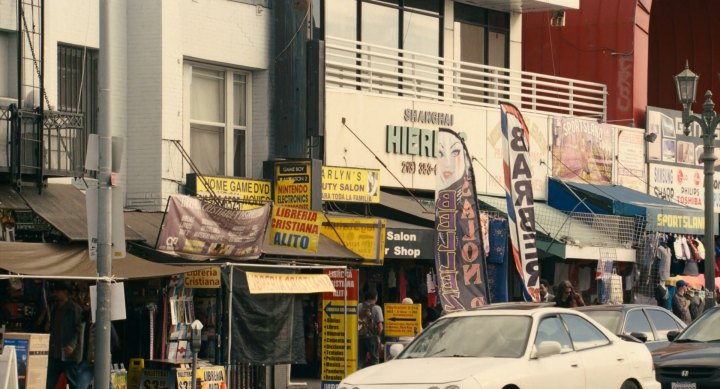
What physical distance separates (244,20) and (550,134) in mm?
8954

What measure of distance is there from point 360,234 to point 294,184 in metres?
1.82

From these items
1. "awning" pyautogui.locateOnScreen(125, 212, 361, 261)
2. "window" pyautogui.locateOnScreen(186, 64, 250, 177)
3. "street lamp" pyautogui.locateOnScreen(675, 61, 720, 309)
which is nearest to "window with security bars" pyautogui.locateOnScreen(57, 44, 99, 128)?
"awning" pyautogui.locateOnScreen(125, 212, 361, 261)

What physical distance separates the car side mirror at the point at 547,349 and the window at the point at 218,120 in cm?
1138

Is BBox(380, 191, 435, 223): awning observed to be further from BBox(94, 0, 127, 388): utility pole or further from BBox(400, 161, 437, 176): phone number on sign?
BBox(94, 0, 127, 388): utility pole

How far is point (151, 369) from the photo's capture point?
2036cm

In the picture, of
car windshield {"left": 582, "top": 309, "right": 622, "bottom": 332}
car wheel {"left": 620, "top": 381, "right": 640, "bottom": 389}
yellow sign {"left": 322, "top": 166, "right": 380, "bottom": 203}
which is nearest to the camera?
car wheel {"left": 620, "top": 381, "right": 640, "bottom": 389}

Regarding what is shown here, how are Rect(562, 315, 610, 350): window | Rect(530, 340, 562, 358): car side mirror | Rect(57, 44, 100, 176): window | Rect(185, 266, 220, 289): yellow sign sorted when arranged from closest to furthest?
Rect(530, 340, 562, 358): car side mirror
Rect(562, 315, 610, 350): window
Rect(185, 266, 220, 289): yellow sign
Rect(57, 44, 100, 176): window

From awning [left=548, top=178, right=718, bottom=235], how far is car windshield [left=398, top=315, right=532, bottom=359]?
51.2ft

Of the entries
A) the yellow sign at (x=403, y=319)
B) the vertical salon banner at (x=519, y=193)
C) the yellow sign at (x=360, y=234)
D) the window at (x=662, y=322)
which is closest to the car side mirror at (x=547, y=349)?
the window at (x=662, y=322)

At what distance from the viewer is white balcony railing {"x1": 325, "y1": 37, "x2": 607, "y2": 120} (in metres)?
28.4

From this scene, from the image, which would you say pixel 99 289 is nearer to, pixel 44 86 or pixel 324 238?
pixel 44 86

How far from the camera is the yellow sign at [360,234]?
23.9m

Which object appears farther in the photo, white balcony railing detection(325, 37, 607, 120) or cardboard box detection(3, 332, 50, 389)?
white balcony railing detection(325, 37, 607, 120)

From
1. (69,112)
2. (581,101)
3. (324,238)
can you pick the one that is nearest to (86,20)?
(69,112)
